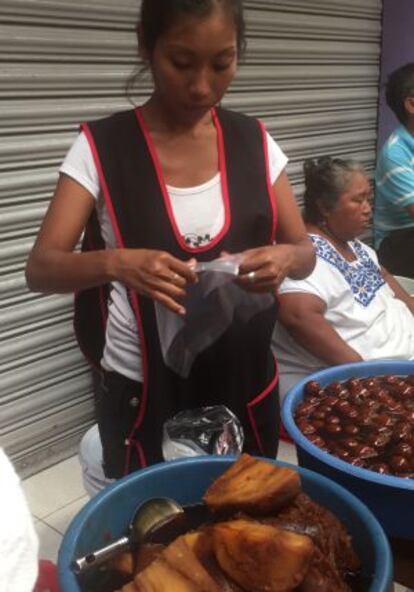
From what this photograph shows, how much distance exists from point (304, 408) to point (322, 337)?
115cm

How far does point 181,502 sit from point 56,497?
1686mm

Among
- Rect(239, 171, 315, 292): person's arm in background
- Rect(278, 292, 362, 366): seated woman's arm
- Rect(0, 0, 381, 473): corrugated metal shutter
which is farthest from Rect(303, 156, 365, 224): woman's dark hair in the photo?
Rect(239, 171, 315, 292): person's arm in background

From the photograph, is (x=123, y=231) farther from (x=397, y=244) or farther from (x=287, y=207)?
(x=397, y=244)

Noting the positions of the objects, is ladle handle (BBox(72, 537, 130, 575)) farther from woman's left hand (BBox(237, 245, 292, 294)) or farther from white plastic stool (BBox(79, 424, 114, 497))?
white plastic stool (BBox(79, 424, 114, 497))

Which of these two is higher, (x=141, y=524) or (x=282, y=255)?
(x=282, y=255)

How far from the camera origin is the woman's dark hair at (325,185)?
251cm

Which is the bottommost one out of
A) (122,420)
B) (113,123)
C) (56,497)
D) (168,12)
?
(56,497)

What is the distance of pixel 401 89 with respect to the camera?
347cm

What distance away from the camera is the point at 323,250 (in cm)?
234

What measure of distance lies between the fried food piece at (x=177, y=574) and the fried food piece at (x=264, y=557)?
28 millimetres

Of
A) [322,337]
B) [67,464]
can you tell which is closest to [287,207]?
[322,337]

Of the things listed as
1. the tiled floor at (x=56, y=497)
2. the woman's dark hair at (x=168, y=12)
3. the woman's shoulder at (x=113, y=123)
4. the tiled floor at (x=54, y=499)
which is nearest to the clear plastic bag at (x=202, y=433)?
the woman's shoulder at (x=113, y=123)

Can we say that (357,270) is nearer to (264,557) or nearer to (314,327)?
(314,327)

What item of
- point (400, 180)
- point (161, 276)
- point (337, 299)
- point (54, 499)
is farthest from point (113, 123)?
point (400, 180)
